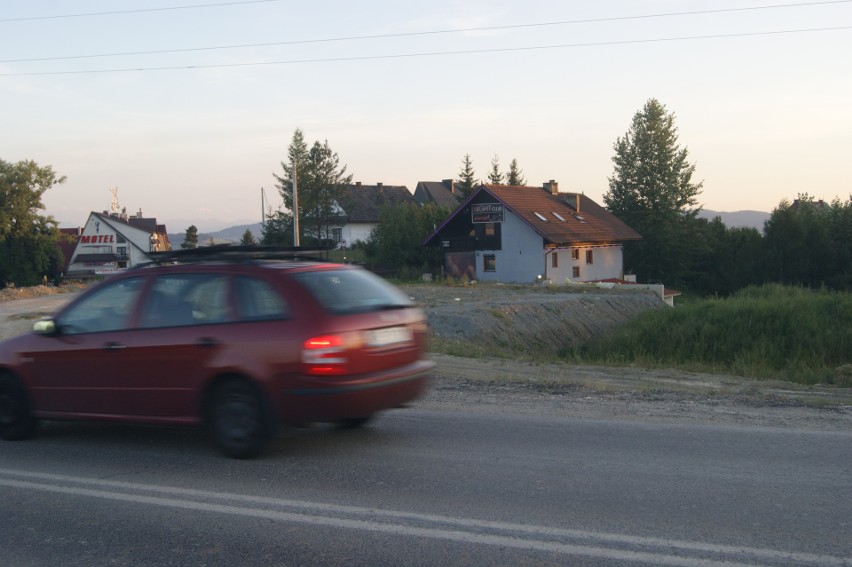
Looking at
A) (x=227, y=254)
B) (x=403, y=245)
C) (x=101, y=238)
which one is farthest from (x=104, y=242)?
(x=227, y=254)

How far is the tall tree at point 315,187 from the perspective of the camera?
247 feet

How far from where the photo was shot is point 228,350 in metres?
7.16

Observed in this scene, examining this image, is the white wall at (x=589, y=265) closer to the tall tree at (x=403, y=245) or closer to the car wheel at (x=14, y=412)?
the tall tree at (x=403, y=245)

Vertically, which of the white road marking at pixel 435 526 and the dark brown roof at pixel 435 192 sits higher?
the dark brown roof at pixel 435 192

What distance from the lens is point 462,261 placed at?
58.2 meters

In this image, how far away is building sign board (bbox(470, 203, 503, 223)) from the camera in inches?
2221

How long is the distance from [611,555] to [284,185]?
72361mm

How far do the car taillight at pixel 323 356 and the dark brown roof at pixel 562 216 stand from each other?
47.3 metres

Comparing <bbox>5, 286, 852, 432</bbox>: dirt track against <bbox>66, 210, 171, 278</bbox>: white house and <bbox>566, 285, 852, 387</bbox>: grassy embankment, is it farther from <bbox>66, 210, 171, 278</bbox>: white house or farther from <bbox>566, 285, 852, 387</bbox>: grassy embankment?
<bbox>66, 210, 171, 278</bbox>: white house

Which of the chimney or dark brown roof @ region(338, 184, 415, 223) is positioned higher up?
dark brown roof @ region(338, 184, 415, 223)

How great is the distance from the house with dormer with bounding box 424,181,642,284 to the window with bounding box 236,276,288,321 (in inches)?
1819

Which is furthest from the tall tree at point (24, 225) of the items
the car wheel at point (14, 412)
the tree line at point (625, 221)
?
the car wheel at point (14, 412)

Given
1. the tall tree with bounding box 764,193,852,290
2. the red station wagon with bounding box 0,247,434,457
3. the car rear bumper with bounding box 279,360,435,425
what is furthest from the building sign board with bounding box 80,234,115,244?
the car rear bumper with bounding box 279,360,435,425

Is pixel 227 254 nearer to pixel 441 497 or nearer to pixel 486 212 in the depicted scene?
pixel 441 497
